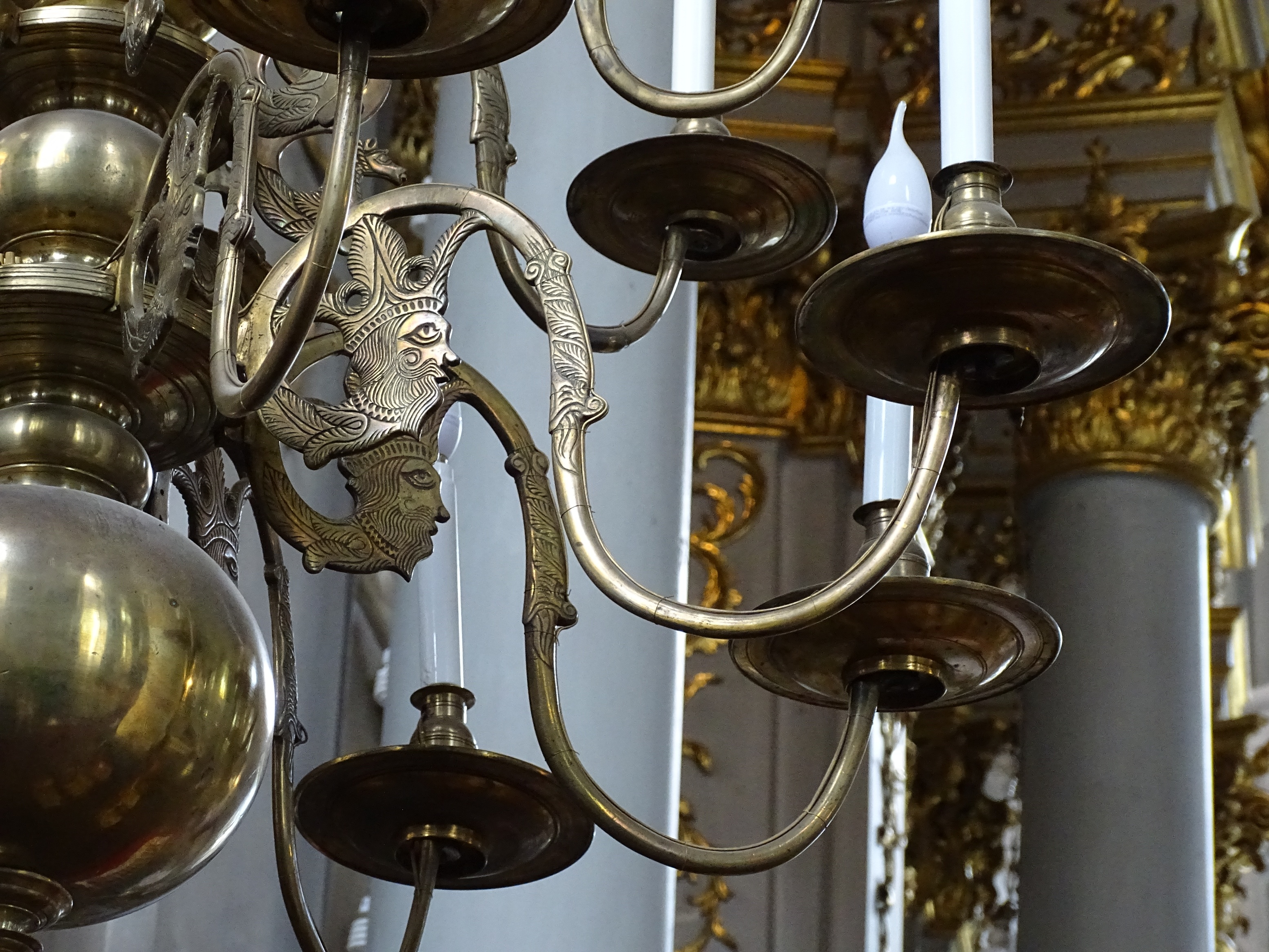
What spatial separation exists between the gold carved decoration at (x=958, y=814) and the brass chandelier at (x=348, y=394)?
5115mm

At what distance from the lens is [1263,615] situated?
8812 millimetres

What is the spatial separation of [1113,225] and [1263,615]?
471cm

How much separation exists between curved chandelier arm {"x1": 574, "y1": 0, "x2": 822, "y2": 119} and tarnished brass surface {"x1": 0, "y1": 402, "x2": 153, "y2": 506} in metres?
0.30

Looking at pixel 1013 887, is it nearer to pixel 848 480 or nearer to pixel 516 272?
pixel 848 480

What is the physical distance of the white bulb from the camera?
3.28 ft

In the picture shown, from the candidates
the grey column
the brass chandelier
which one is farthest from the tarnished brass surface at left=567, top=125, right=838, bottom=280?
the grey column

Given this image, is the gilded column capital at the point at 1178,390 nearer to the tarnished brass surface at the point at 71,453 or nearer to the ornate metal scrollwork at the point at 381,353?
the ornate metal scrollwork at the point at 381,353

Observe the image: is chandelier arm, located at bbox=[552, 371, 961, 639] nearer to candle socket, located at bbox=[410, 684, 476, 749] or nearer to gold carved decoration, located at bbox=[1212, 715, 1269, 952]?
candle socket, located at bbox=[410, 684, 476, 749]

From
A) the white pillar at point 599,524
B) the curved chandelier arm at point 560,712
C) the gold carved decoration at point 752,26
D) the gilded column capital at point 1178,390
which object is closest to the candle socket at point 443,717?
the curved chandelier arm at point 560,712

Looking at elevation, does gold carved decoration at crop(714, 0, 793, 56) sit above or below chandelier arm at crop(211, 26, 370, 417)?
above

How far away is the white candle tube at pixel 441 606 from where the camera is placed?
1157 mm

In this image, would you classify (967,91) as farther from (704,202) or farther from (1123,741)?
(1123,741)

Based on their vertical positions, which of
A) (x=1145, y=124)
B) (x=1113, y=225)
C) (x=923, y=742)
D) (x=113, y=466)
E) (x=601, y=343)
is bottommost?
(x=113, y=466)

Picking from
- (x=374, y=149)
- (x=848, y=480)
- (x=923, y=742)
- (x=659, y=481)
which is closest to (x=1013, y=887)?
(x=923, y=742)
